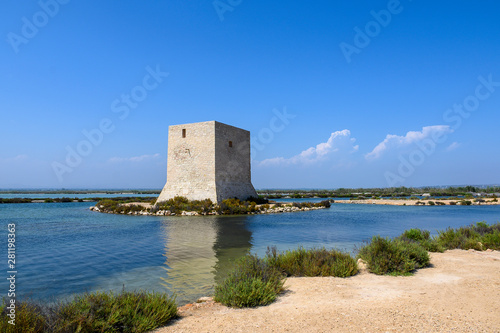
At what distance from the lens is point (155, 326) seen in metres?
3.64

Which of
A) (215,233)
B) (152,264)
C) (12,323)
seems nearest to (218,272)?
(152,264)

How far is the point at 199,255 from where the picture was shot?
337 inches

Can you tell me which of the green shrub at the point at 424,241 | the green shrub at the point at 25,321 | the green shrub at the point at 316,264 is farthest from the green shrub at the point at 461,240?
the green shrub at the point at 25,321

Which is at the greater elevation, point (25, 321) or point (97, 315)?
point (25, 321)

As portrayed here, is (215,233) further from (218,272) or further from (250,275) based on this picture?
(250,275)

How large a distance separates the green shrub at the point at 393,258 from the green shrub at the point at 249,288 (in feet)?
7.54

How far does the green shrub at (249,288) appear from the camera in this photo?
4.32m

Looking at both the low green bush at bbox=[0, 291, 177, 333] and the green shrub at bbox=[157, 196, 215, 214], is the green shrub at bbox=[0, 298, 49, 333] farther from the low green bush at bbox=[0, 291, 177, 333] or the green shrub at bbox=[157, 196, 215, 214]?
the green shrub at bbox=[157, 196, 215, 214]

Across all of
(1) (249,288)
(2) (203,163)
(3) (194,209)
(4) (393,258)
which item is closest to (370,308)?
(1) (249,288)

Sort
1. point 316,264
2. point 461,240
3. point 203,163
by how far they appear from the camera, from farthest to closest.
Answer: point 203,163, point 461,240, point 316,264

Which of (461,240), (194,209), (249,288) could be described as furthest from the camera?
(194,209)

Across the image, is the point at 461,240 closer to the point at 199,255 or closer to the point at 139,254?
the point at 199,255

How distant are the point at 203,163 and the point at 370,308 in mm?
19598

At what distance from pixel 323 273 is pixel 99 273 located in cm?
488
